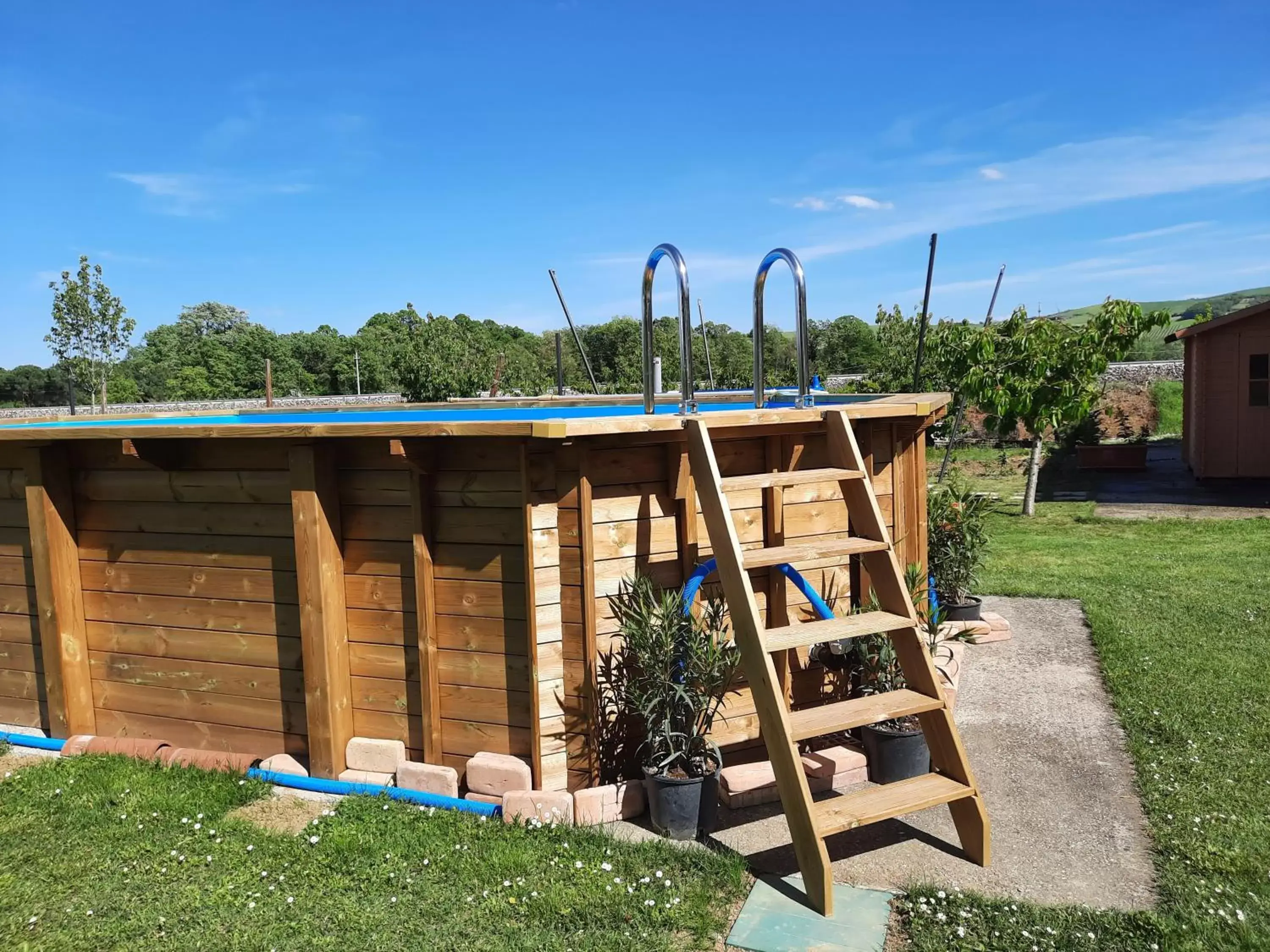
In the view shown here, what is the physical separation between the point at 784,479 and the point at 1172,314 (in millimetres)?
Result: 19133

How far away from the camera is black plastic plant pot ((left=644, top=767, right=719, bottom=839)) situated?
147 inches

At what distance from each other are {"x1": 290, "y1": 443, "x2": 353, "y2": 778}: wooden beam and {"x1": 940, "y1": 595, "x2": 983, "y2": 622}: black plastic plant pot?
4.34 meters

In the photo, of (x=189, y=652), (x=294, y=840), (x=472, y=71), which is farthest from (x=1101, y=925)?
(x=472, y=71)

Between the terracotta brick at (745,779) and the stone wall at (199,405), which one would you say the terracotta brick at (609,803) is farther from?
the stone wall at (199,405)

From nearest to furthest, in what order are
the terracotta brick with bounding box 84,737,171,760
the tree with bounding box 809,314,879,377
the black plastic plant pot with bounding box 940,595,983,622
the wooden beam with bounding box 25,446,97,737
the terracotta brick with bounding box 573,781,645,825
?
the terracotta brick with bounding box 573,781,645,825
the terracotta brick with bounding box 84,737,171,760
the wooden beam with bounding box 25,446,97,737
the black plastic plant pot with bounding box 940,595,983,622
the tree with bounding box 809,314,879,377

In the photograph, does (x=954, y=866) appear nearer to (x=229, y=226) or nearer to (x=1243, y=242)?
(x=1243, y=242)

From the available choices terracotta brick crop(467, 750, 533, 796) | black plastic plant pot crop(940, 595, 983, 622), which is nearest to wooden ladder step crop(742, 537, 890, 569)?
terracotta brick crop(467, 750, 533, 796)

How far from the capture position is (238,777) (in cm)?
441

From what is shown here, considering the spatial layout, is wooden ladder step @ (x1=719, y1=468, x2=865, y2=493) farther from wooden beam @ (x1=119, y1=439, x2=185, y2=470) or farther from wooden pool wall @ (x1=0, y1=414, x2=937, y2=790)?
wooden beam @ (x1=119, y1=439, x2=185, y2=470)

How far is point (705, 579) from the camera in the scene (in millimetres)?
4445

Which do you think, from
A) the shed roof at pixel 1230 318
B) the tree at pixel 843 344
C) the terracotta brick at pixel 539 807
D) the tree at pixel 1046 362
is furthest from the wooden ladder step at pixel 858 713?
the tree at pixel 843 344

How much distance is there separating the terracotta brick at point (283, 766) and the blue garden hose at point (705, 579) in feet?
6.64

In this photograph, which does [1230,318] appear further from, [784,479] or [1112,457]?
[784,479]

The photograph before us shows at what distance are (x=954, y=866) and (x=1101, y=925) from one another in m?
0.56
